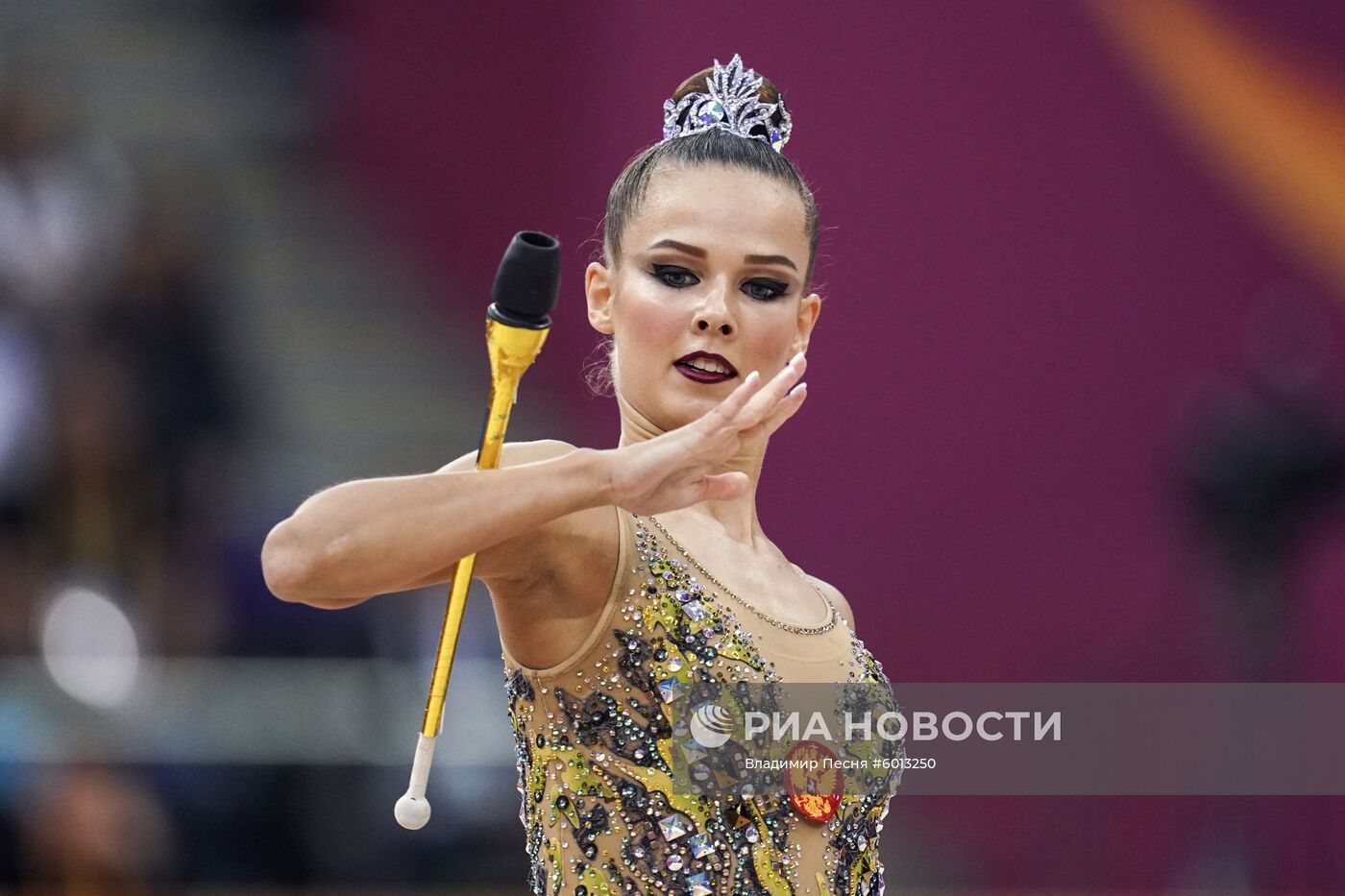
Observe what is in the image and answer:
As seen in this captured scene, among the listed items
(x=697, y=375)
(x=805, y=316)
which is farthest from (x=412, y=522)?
(x=805, y=316)

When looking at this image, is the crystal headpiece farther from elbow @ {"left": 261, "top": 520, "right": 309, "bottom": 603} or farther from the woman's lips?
elbow @ {"left": 261, "top": 520, "right": 309, "bottom": 603}

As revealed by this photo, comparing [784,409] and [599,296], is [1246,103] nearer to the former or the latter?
[599,296]

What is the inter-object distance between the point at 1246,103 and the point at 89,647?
3.10 metres

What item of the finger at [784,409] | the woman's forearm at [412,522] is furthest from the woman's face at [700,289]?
the woman's forearm at [412,522]

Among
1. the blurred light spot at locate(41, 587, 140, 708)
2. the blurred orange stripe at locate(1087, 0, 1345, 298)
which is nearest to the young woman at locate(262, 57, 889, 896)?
the blurred light spot at locate(41, 587, 140, 708)

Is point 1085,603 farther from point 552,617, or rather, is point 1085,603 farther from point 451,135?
point 552,617

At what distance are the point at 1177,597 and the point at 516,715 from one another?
263 cm

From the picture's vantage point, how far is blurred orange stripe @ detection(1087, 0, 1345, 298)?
4270 millimetres

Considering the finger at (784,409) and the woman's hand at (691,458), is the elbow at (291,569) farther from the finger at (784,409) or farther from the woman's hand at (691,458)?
the finger at (784,409)

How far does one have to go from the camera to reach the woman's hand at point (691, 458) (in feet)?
4.90

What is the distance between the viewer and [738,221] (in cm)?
202

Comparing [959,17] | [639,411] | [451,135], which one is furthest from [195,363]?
[639,411]

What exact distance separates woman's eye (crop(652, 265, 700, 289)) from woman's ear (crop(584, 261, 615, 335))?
0.14 m

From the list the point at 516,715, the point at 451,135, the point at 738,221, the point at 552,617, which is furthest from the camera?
the point at 451,135
